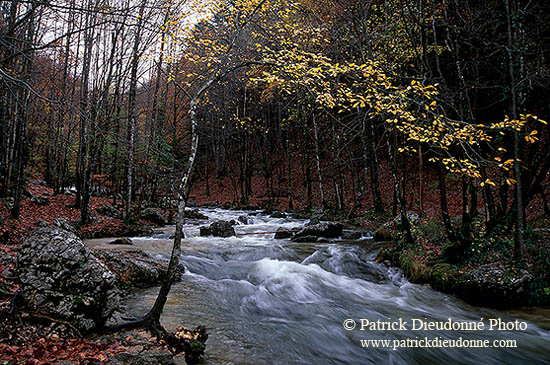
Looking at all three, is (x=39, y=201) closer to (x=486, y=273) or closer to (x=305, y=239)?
(x=305, y=239)

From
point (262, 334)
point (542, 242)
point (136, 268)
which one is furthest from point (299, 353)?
point (542, 242)

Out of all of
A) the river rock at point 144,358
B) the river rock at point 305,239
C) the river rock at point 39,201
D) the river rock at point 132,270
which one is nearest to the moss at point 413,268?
the river rock at point 305,239

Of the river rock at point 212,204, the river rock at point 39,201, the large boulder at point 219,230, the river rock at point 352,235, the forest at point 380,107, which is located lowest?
the river rock at point 212,204

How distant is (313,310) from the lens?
7.31 meters

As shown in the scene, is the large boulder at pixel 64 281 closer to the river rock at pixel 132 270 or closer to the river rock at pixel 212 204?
the river rock at pixel 132 270

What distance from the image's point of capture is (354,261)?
34.3ft

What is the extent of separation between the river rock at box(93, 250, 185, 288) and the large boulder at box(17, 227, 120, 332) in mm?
2192

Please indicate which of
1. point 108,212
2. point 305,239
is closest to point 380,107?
point 305,239

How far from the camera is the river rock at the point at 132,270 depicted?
6977mm

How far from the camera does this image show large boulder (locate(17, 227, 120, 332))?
13.8 feet

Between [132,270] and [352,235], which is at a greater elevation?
[352,235]

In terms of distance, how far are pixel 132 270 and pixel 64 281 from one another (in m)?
2.94

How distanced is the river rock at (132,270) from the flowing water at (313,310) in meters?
0.41

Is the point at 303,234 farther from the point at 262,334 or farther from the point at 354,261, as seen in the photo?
the point at 262,334
